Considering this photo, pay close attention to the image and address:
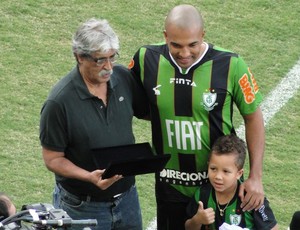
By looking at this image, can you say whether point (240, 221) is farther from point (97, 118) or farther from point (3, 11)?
point (3, 11)

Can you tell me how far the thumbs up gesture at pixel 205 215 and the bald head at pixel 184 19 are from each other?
1038 mm

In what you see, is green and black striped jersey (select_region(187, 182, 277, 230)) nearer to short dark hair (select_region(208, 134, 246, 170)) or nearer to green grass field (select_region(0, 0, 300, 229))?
short dark hair (select_region(208, 134, 246, 170))

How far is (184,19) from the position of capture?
6.21m

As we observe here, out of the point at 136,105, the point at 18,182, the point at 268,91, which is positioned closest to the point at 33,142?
the point at 18,182

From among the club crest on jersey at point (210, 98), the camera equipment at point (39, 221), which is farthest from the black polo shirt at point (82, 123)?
the camera equipment at point (39, 221)

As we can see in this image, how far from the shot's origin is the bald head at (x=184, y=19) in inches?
245

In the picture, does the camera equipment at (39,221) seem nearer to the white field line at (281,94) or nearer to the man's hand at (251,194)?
the man's hand at (251,194)

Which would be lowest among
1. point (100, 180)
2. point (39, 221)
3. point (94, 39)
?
point (100, 180)

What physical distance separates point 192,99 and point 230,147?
342mm

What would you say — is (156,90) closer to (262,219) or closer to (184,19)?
(184,19)

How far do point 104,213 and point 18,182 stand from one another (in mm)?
2450

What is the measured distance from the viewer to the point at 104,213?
6414 millimetres

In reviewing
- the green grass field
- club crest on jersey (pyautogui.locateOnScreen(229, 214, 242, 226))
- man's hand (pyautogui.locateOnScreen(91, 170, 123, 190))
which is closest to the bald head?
man's hand (pyautogui.locateOnScreen(91, 170, 123, 190))

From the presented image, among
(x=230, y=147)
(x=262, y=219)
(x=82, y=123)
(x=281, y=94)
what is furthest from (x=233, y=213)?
(x=281, y=94)
